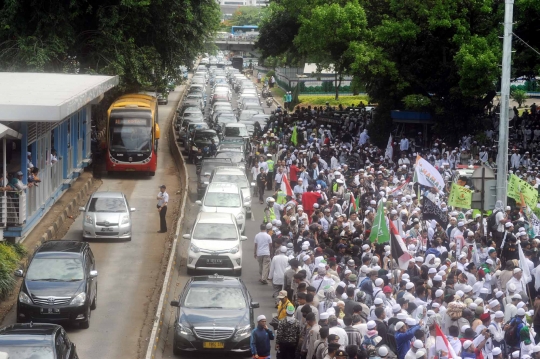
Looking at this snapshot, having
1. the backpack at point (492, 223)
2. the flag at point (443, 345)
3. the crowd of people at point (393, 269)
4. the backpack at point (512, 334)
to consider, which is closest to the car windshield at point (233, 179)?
the crowd of people at point (393, 269)

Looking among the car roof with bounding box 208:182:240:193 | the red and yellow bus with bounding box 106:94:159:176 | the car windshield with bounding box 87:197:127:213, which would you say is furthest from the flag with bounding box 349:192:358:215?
the red and yellow bus with bounding box 106:94:159:176

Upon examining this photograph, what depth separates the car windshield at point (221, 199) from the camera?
2866cm

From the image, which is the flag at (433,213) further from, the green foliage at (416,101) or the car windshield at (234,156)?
the green foliage at (416,101)

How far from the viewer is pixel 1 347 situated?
14.5m

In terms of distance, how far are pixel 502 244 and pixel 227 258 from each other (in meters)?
6.44

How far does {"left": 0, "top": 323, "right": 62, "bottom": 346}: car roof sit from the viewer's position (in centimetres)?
1458

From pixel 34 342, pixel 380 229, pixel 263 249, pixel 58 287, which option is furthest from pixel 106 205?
pixel 34 342

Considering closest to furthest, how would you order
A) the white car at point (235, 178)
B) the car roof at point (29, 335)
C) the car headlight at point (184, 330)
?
the car roof at point (29, 335), the car headlight at point (184, 330), the white car at point (235, 178)

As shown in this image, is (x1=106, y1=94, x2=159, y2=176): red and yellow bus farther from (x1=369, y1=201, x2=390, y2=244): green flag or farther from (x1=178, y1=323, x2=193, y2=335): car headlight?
(x1=178, y1=323, x2=193, y2=335): car headlight

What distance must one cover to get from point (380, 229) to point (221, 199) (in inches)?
357

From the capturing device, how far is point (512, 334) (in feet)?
49.2

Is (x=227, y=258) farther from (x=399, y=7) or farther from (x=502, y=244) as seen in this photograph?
(x=399, y=7)

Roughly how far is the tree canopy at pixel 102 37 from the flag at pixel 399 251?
22.9 meters

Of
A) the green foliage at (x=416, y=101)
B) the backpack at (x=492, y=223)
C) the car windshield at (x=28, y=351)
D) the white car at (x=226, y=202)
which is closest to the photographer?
the car windshield at (x=28, y=351)
